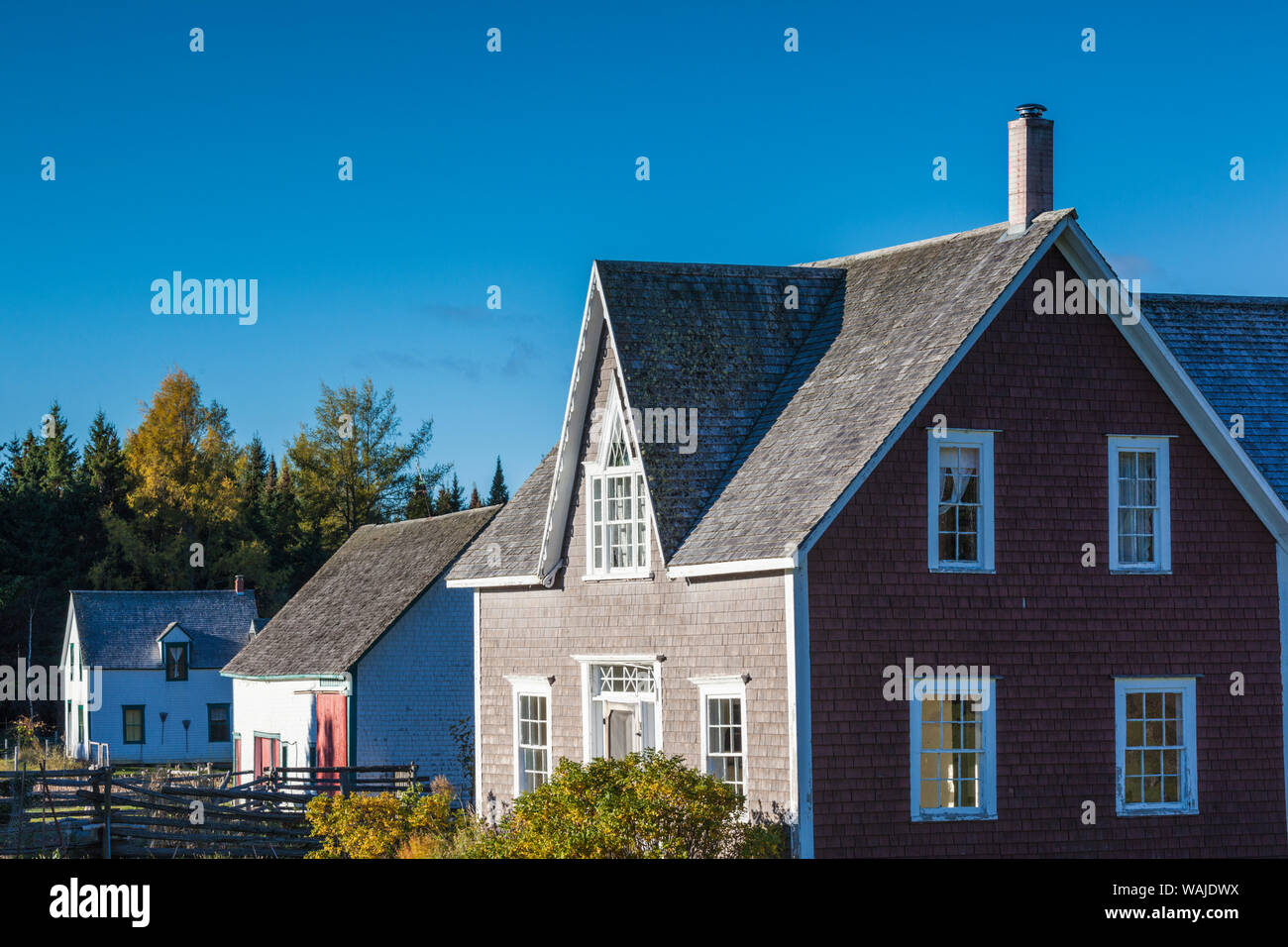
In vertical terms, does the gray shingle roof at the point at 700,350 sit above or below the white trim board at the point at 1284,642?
above

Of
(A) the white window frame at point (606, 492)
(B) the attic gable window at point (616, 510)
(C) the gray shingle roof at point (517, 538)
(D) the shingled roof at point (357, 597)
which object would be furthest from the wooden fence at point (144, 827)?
(B) the attic gable window at point (616, 510)

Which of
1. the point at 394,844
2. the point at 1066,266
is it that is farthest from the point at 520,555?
the point at 1066,266

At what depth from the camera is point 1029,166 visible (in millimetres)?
22312

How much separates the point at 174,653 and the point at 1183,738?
51390mm

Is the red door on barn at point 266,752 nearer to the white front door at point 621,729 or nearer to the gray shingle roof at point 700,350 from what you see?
the white front door at point 621,729

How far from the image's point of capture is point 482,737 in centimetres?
2738

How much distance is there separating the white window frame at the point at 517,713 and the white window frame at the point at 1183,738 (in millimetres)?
8468

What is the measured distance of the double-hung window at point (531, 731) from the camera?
25516mm

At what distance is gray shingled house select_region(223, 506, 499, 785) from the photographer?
38.2 meters

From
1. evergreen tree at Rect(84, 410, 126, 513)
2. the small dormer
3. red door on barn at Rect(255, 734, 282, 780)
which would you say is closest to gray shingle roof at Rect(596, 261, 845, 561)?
red door on barn at Rect(255, 734, 282, 780)

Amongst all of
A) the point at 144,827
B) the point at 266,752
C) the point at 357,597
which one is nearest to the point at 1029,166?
the point at 144,827

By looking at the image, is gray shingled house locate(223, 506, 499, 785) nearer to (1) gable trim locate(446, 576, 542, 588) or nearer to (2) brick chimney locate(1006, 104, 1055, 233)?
(1) gable trim locate(446, 576, 542, 588)

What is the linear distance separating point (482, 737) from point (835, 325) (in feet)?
29.6
